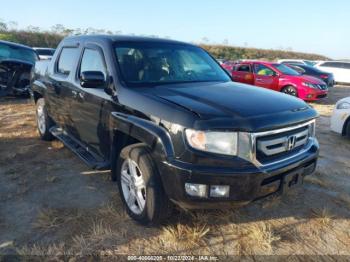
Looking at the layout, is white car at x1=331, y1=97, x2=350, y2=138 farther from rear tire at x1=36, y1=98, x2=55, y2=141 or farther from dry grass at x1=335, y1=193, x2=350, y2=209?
rear tire at x1=36, y1=98, x2=55, y2=141

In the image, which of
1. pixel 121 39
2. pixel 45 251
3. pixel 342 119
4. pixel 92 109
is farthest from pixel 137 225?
pixel 342 119

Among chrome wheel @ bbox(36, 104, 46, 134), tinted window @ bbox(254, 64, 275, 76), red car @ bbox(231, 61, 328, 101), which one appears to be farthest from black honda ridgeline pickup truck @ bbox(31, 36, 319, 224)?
tinted window @ bbox(254, 64, 275, 76)

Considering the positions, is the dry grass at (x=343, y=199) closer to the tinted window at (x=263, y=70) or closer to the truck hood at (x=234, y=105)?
the truck hood at (x=234, y=105)

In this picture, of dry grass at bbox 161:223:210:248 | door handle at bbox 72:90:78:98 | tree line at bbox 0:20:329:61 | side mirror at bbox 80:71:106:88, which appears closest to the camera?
dry grass at bbox 161:223:210:248

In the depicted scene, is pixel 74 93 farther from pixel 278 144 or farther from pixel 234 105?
pixel 278 144

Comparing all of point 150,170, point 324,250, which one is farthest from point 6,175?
point 324,250

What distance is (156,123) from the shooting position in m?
2.78

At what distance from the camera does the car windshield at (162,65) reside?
349cm

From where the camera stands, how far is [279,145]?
280 centimetres

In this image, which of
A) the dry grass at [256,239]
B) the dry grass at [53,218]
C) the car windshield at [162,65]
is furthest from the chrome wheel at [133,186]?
the dry grass at [256,239]

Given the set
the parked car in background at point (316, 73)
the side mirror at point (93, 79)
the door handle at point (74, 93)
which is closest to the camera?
the side mirror at point (93, 79)

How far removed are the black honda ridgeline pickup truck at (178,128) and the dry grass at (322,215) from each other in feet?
1.97

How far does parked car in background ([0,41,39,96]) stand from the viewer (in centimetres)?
940

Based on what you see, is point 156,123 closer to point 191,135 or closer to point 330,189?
point 191,135
